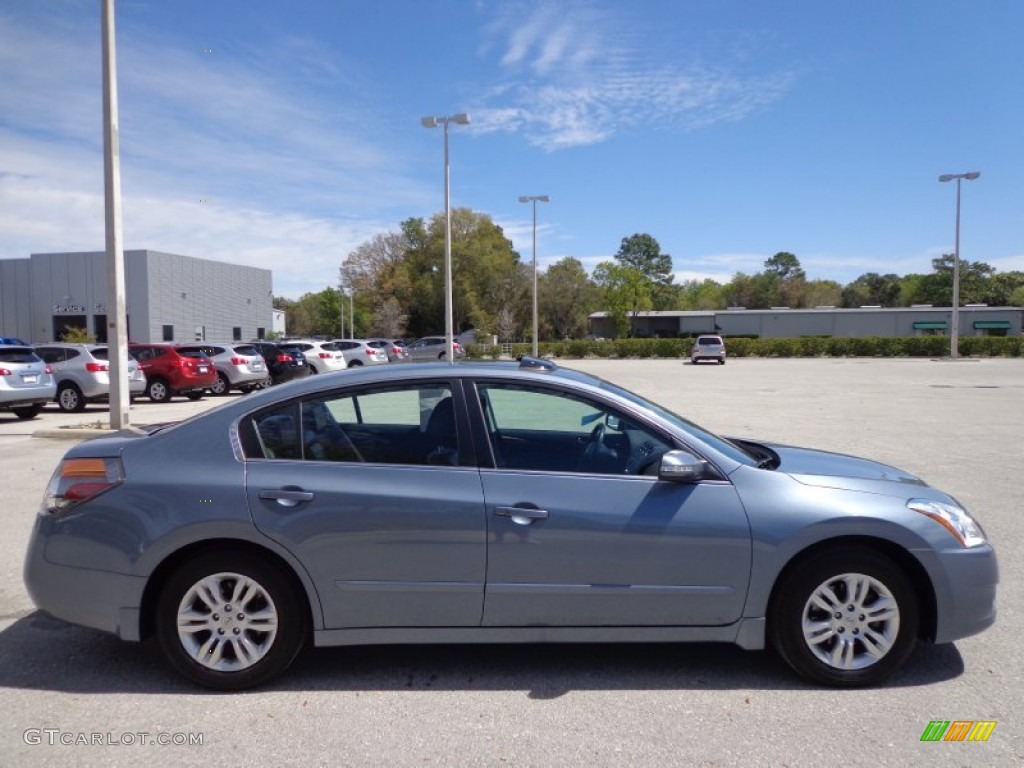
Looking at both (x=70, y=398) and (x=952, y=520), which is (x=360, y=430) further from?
(x=70, y=398)

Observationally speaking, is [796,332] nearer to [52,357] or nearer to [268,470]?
[52,357]

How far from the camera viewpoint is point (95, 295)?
59.4m

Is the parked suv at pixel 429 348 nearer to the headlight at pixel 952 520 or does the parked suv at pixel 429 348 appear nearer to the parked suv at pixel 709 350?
the parked suv at pixel 709 350

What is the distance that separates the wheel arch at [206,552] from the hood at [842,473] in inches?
96.0

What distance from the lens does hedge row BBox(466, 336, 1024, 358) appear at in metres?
55.8

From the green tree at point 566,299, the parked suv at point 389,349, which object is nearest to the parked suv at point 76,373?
the parked suv at point 389,349

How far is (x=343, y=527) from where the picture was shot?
3.73 metres

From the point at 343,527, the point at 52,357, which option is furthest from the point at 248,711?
the point at 52,357

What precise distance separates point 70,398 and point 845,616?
18276 mm

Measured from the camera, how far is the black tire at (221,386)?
914 inches

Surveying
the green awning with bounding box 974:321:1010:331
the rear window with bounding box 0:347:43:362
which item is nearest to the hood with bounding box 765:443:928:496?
the rear window with bounding box 0:347:43:362

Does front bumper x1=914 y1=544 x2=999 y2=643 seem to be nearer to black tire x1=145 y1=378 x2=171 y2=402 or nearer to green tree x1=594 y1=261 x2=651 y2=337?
black tire x1=145 y1=378 x2=171 y2=402

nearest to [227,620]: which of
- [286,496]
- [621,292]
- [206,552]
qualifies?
[206,552]

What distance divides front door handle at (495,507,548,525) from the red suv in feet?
62.1
